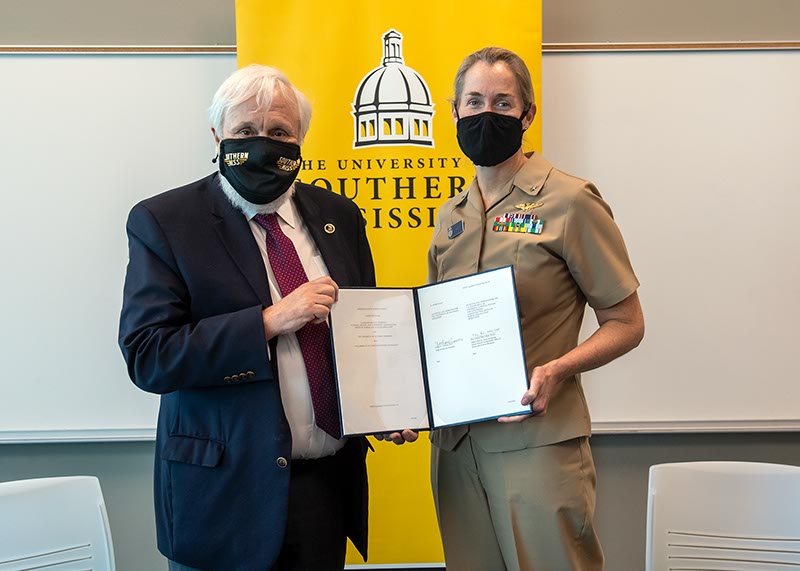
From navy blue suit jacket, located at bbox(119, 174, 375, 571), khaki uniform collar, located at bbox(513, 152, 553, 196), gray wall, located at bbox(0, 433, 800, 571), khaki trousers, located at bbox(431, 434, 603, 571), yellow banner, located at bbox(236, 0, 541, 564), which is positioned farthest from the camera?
gray wall, located at bbox(0, 433, 800, 571)

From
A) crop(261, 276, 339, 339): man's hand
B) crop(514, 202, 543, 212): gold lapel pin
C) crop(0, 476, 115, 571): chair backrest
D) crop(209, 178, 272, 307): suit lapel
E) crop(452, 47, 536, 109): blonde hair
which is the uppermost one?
crop(452, 47, 536, 109): blonde hair

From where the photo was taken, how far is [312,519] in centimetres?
173

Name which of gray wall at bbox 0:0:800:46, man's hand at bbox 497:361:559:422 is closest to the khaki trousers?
man's hand at bbox 497:361:559:422

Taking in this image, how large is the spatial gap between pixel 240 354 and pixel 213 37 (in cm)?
199

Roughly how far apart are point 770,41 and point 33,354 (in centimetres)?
338

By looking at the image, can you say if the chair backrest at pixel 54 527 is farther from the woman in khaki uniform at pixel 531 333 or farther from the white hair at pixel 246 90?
the white hair at pixel 246 90

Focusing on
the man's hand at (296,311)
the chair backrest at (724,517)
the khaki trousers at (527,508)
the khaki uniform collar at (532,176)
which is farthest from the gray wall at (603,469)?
the man's hand at (296,311)

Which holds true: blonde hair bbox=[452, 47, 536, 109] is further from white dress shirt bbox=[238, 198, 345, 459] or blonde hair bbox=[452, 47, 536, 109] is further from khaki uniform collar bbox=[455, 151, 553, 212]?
white dress shirt bbox=[238, 198, 345, 459]

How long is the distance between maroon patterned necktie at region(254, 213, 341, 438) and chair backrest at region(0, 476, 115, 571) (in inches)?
29.5

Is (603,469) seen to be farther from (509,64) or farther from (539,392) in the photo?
(509,64)

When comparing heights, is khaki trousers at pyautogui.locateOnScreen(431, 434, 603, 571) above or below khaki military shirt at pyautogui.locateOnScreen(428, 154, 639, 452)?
below

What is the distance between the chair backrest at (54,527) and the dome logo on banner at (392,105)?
162 centimetres

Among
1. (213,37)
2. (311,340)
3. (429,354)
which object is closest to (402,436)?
(429,354)

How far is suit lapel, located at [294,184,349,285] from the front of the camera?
1835mm
